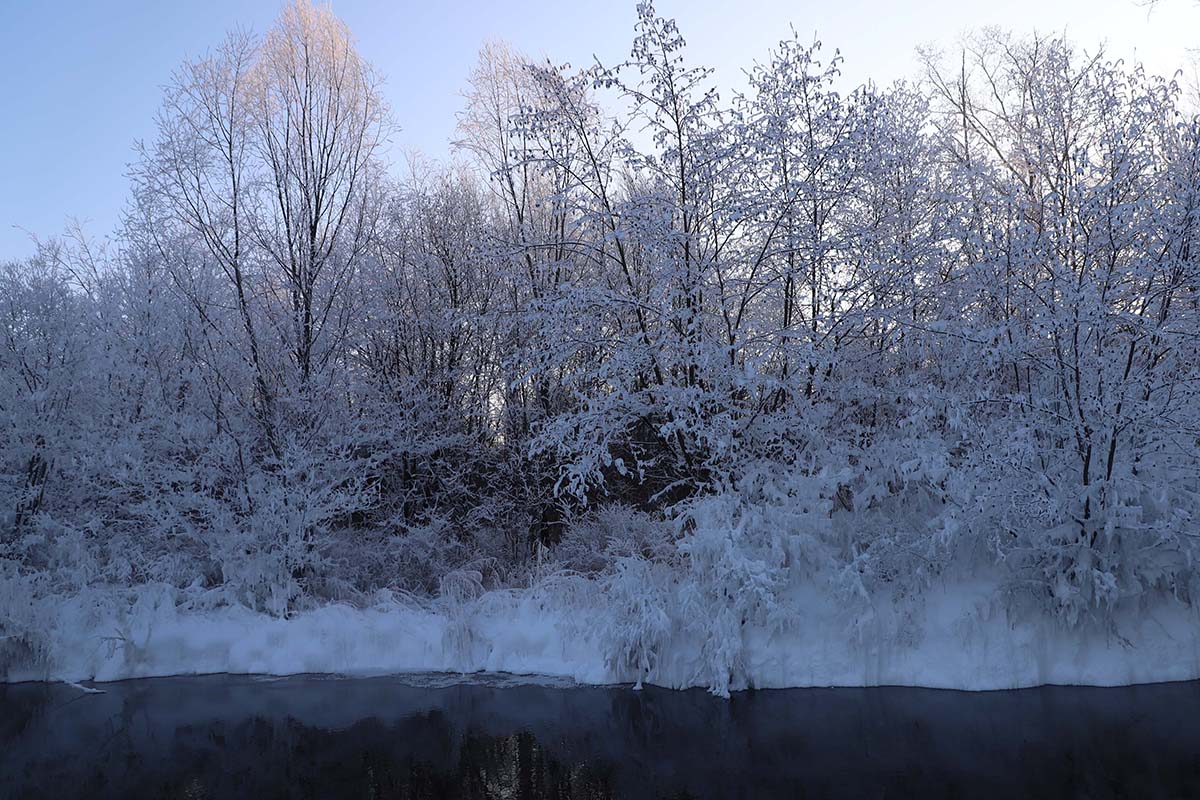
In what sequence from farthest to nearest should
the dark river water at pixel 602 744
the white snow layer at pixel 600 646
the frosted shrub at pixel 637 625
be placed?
the frosted shrub at pixel 637 625, the white snow layer at pixel 600 646, the dark river water at pixel 602 744

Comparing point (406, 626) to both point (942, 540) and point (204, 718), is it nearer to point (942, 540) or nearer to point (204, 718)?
point (204, 718)

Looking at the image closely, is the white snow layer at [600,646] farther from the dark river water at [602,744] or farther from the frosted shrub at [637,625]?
the dark river water at [602,744]

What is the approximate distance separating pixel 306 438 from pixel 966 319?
9.11m

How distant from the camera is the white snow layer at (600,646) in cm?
850

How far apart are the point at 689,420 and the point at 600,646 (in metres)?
2.80

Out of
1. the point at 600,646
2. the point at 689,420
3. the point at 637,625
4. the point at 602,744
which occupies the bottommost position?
the point at 602,744

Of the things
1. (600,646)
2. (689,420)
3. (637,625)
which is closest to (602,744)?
(637,625)

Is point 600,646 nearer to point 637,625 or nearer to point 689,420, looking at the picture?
point 637,625

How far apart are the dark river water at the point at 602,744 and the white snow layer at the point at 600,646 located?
30 cm

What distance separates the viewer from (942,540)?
8680 millimetres

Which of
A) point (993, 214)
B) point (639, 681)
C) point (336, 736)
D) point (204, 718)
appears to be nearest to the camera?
point (336, 736)

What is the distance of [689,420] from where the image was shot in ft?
33.1

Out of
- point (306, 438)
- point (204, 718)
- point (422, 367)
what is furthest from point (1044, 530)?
point (422, 367)

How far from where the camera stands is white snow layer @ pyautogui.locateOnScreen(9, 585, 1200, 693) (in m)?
8.50
